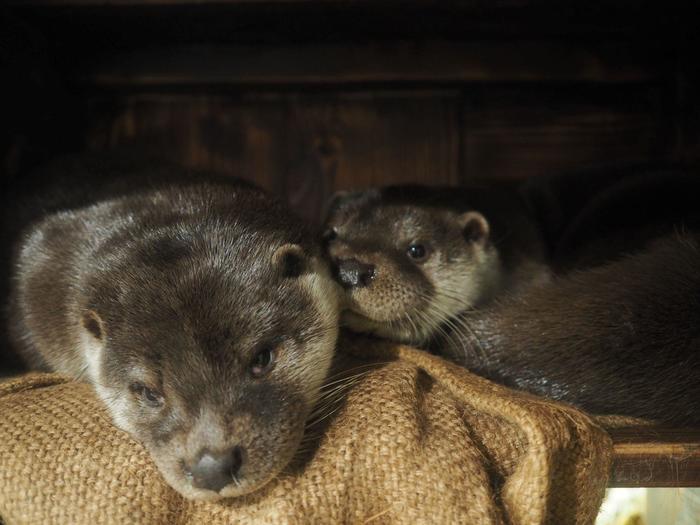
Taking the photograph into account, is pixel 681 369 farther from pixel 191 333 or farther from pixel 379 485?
pixel 191 333

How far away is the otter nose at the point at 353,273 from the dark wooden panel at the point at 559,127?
3.62 feet

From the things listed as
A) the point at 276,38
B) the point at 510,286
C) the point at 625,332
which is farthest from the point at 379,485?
the point at 276,38

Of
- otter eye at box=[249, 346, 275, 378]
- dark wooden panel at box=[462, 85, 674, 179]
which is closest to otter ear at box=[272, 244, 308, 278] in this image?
otter eye at box=[249, 346, 275, 378]

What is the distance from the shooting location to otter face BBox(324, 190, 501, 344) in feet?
6.23

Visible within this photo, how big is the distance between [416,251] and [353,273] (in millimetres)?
342

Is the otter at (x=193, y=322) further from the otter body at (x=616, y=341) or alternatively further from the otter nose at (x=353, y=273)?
the otter body at (x=616, y=341)

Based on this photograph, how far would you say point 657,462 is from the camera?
1334 millimetres

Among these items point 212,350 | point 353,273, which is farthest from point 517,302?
point 212,350

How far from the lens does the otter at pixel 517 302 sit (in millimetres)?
1533

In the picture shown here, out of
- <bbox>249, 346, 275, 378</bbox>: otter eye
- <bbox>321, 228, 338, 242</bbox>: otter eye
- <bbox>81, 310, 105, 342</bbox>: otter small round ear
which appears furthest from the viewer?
<bbox>321, 228, 338, 242</bbox>: otter eye

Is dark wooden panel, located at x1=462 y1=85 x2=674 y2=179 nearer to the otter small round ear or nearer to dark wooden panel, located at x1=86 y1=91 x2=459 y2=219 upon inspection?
dark wooden panel, located at x1=86 y1=91 x2=459 y2=219

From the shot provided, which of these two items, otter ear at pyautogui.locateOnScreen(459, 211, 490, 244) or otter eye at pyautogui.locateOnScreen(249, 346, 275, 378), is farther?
otter ear at pyautogui.locateOnScreen(459, 211, 490, 244)

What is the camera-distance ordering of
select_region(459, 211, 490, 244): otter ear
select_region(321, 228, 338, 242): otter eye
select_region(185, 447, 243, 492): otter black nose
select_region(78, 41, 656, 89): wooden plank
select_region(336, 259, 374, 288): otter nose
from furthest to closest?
select_region(78, 41, 656, 89): wooden plank
select_region(459, 211, 490, 244): otter ear
select_region(321, 228, 338, 242): otter eye
select_region(336, 259, 374, 288): otter nose
select_region(185, 447, 243, 492): otter black nose

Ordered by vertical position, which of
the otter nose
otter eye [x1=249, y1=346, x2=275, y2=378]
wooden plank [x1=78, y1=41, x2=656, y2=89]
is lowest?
the otter nose
